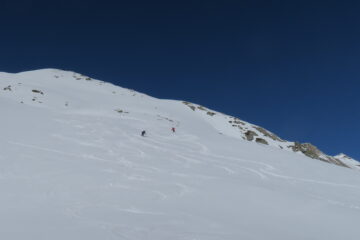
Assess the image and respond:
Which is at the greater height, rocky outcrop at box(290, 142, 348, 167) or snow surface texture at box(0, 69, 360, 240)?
rocky outcrop at box(290, 142, 348, 167)

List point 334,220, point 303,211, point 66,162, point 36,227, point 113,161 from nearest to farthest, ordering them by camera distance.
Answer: point 36,227, point 334,220, point 303,211, point 66,162, point 113,161

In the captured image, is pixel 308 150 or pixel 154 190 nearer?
pixel 154 190

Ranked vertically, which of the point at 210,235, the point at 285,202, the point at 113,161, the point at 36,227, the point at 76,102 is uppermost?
the point at 76,102

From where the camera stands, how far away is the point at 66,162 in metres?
12.9

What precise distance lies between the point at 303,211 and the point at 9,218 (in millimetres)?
7946

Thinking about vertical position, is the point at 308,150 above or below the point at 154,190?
above

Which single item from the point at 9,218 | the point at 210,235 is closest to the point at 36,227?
the point at 9,218

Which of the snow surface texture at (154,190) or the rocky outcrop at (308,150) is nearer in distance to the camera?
the snow surface texture at (154,190)

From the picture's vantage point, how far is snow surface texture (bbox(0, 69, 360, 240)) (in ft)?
24.0

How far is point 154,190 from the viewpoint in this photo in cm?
1069

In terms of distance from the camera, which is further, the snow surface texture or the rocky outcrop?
the rocky outcrop

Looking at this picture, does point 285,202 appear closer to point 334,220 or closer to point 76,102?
point 334,220

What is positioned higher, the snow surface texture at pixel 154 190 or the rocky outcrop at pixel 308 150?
the rocky outcrop at pixel 308 150

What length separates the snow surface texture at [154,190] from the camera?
7.30 m
